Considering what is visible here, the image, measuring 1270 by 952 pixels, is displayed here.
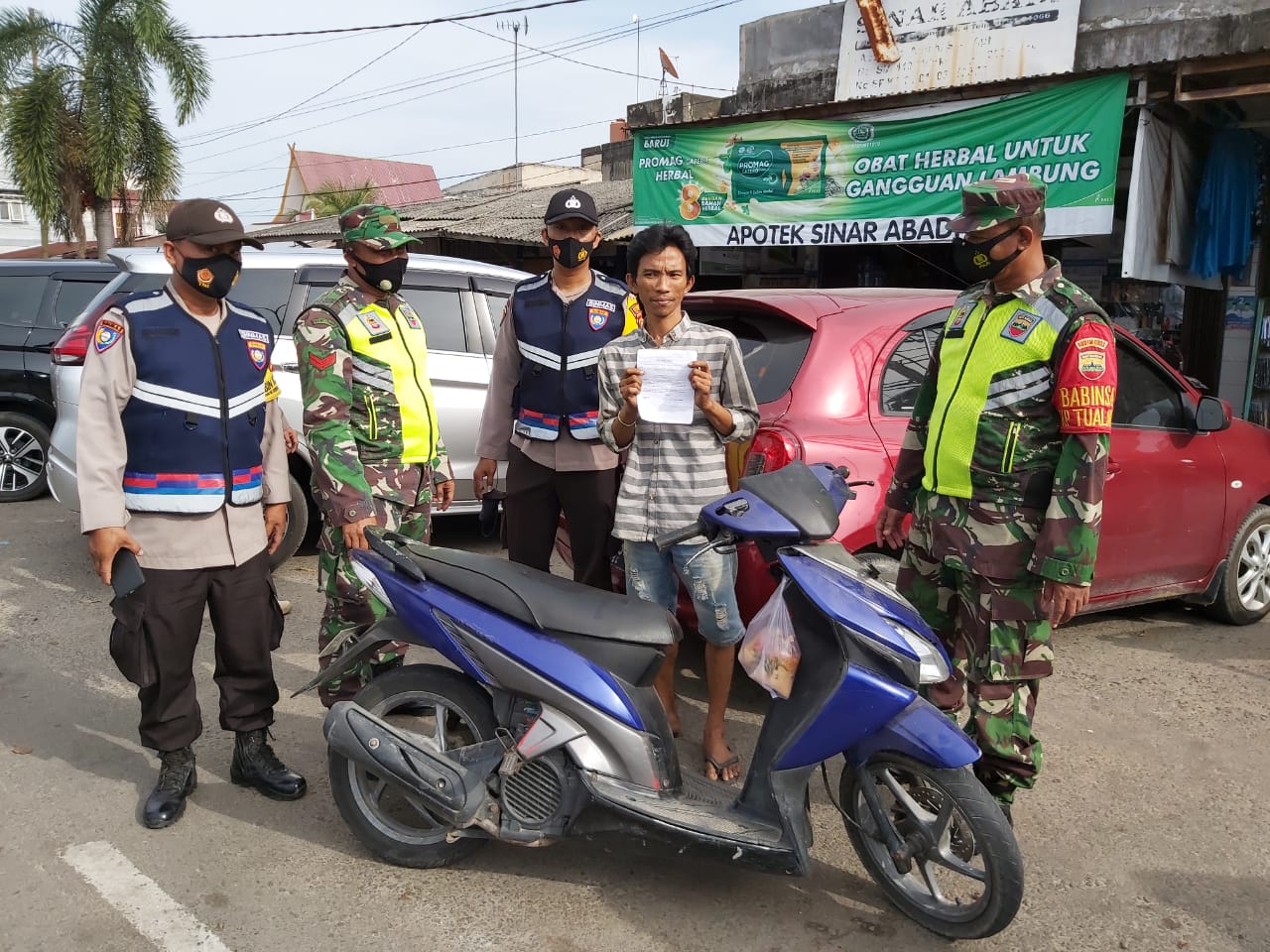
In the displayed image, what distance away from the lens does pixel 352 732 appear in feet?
9.14

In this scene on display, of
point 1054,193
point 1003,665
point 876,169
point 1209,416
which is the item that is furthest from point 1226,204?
point 1003,665

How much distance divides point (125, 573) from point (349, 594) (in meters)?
0.73

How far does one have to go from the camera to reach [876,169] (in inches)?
341

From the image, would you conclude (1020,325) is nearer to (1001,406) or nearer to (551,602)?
(1001,406)

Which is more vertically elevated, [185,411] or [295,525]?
[185,411]

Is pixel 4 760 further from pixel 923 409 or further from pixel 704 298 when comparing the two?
pixel 923 409

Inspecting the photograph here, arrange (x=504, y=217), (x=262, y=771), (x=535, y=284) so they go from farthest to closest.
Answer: (x=504, y=217) < (x=535, y=284) < (x=262, y=771)

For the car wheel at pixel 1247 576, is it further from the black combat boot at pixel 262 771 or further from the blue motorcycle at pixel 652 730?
the black combat boot at pixel 262 771

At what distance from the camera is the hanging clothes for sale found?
7.62 meters

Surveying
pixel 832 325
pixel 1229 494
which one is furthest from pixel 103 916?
pixel 1229 494

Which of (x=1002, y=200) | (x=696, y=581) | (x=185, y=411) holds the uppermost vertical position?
(x=1002, y=200)

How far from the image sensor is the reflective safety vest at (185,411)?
2.95m

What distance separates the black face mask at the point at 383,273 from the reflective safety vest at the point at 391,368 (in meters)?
0.07

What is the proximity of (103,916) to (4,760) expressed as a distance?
1.23 meters
